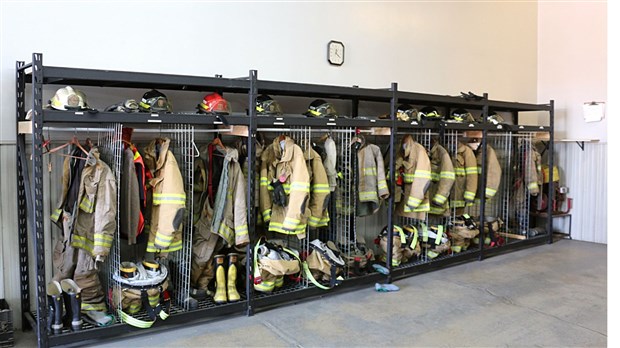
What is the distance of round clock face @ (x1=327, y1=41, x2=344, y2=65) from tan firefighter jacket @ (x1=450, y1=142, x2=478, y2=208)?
1.75 meters

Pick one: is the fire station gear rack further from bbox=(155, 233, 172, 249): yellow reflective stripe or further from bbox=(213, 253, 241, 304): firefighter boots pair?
bbox=(155, 233, 172, 249): yellow reflective stripe

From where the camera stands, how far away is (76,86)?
13.4ft

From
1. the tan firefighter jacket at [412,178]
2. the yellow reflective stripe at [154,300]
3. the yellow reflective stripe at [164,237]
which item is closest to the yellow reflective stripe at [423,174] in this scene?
the tan firefighter jacket at [412,178]

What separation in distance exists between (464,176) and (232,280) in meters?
3.18

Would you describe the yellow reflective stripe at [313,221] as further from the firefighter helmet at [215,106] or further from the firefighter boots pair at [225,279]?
the firefighter helmet at [215,106]

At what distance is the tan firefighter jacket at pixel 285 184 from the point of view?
4.28 meters

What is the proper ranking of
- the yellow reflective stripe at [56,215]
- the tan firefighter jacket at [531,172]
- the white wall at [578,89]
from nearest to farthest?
the yellow reflective stripe at [56,215]
the tan firefighter jacket at [531,172]
the white wall at [578,89]

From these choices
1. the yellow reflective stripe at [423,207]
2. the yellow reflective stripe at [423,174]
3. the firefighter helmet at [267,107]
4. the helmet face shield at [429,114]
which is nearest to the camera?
the firefighter helmet at [267,107]

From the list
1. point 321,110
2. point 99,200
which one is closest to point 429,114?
point 321,110

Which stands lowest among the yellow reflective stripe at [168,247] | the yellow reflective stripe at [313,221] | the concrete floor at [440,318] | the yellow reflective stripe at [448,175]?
the concrete floor at [440,318]

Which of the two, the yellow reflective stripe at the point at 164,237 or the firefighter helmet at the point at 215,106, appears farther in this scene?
the firefighter helmet at the point at 215,106

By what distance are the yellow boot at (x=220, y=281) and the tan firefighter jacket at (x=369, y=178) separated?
4.91 ft

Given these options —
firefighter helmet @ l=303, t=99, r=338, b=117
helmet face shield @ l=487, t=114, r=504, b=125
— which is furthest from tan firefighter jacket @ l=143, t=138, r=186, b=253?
helmet face shield @ l=487, t=114, r=504, b=125

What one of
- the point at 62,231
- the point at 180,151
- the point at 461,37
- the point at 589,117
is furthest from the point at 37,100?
the point at 589,117
